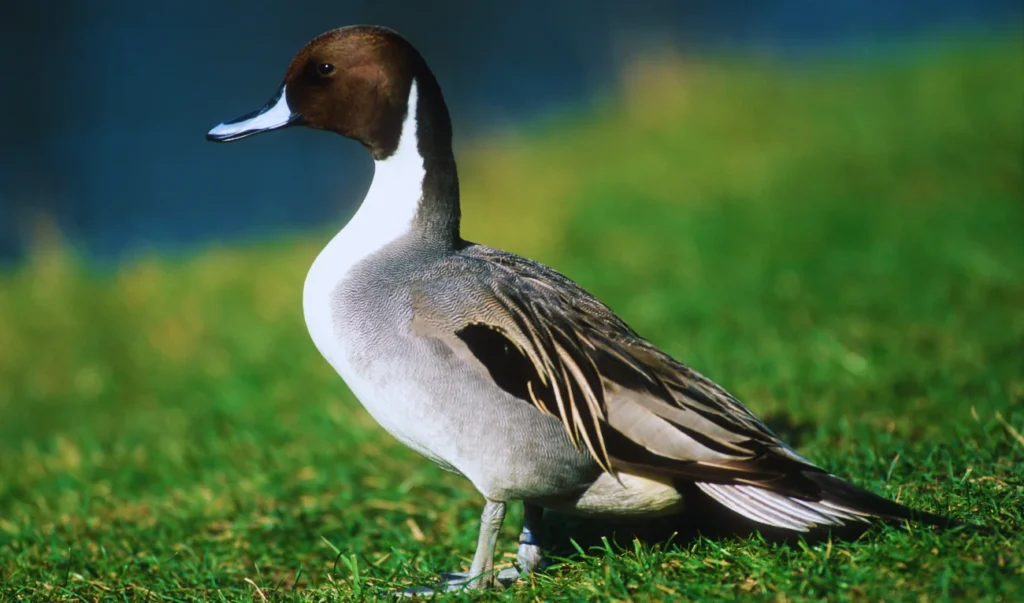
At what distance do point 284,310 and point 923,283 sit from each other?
3.59 metres

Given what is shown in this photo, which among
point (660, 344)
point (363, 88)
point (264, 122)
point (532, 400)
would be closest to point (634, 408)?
point (532, 400)

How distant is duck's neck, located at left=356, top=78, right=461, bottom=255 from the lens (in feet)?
9.45

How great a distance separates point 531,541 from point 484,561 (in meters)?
0.20

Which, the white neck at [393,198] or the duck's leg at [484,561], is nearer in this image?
the duck's leg at [484,561]

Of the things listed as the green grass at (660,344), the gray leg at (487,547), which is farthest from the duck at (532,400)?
the green grass at (660,344)

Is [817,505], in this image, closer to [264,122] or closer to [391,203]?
[391,203]

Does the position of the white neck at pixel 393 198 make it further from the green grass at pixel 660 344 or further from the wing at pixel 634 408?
the green grass at pixel 660 344

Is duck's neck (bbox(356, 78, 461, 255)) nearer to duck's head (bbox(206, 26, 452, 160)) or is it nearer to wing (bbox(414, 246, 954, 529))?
duck's head (bbox(206, 26, 452, 160))

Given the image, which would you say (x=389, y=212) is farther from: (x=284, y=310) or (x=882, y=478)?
(x=284, y=310)

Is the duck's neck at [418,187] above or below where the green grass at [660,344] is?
above

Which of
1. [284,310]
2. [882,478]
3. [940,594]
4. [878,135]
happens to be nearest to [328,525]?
[882,478]

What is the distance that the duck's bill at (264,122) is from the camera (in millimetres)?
2990

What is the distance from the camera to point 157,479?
172 inches

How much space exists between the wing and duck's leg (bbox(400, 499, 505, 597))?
0.97ft
